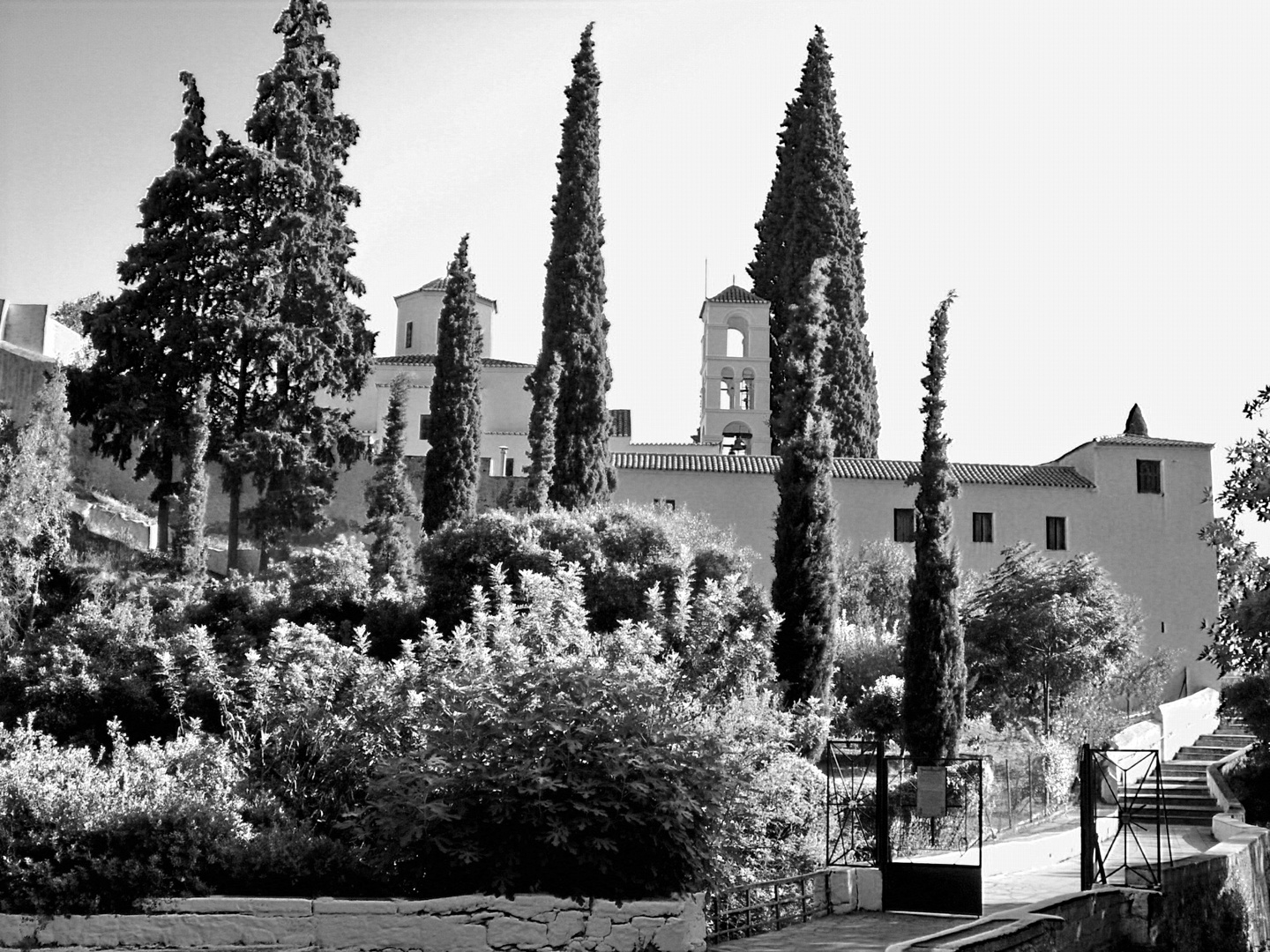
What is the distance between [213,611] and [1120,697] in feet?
68.1

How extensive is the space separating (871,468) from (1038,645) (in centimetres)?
886

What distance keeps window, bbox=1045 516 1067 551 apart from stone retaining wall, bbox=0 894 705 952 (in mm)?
27255

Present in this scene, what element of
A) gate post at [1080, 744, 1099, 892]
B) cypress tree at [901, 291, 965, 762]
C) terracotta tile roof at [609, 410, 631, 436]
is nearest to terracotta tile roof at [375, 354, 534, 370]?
terracotta tile roof at [609, 410, 631, 436]

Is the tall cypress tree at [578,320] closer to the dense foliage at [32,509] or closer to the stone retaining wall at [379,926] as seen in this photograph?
the dense foliage at [32,509]

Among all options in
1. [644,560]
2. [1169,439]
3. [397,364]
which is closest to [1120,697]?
[1169,439]

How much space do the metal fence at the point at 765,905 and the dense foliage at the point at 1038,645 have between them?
44.7 ft

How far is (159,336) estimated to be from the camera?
31.9 m

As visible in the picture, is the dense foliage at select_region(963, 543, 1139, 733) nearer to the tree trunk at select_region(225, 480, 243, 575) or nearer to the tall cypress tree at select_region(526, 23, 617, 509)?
the tall cypress tree at select_region(526, 23, 617, 509)

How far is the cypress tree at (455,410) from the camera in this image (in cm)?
3156

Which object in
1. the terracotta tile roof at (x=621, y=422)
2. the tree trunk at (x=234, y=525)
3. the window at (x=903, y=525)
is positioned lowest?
the tree trunk at (x=234, y=525)

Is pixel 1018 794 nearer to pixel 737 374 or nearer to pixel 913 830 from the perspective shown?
pixel 913 830

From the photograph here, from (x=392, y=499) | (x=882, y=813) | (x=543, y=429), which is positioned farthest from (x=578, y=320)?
(x=882, y=813)

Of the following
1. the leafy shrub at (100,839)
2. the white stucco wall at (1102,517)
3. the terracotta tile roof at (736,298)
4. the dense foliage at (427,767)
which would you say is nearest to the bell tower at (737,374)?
the terracotta tile roof at (736,298)

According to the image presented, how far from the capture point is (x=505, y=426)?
147 ft
